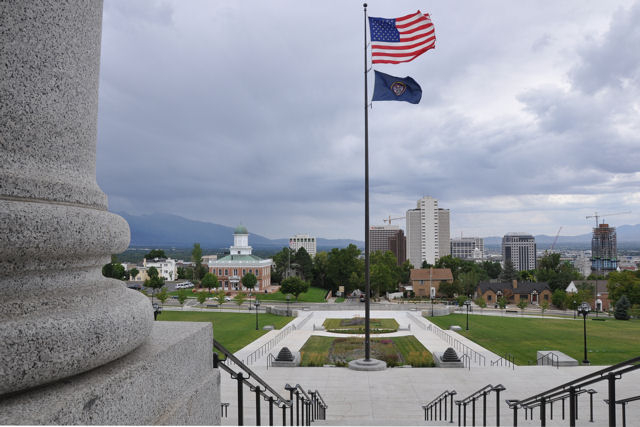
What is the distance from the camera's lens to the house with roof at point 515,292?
6856 cm

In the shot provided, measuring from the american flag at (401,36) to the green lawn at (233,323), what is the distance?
A: 63.9 feet

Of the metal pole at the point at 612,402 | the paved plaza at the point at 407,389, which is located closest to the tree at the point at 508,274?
the paved plaza at the point at 407,389

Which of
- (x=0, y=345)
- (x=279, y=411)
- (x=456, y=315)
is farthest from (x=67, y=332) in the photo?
(x=456, y=315)

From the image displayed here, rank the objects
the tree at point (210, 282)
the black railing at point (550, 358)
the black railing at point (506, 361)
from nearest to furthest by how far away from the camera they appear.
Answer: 1. the black railing at point (550, 358)
2. the black railing at point (506, 361)
3. the tree at point (210, 282)

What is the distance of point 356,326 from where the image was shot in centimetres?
3872

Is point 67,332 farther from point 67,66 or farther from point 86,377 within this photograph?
point 67,66

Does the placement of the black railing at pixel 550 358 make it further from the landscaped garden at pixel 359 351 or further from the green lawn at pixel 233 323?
the green lawn at pixel 233 323

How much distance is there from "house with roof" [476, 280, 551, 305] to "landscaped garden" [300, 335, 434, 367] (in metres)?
41.1

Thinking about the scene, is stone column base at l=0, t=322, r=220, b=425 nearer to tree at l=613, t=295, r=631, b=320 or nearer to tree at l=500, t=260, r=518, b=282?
tree at l=613, t=295, r=631, b=320

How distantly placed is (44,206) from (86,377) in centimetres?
104

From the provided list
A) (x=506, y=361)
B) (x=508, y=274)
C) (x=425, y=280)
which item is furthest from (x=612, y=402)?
(x=508, y=274)

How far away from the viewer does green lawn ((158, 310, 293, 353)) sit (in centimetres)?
3166

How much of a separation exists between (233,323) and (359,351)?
1708 cm

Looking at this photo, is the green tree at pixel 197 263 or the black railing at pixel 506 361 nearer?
the black railing at pixel 506 361
